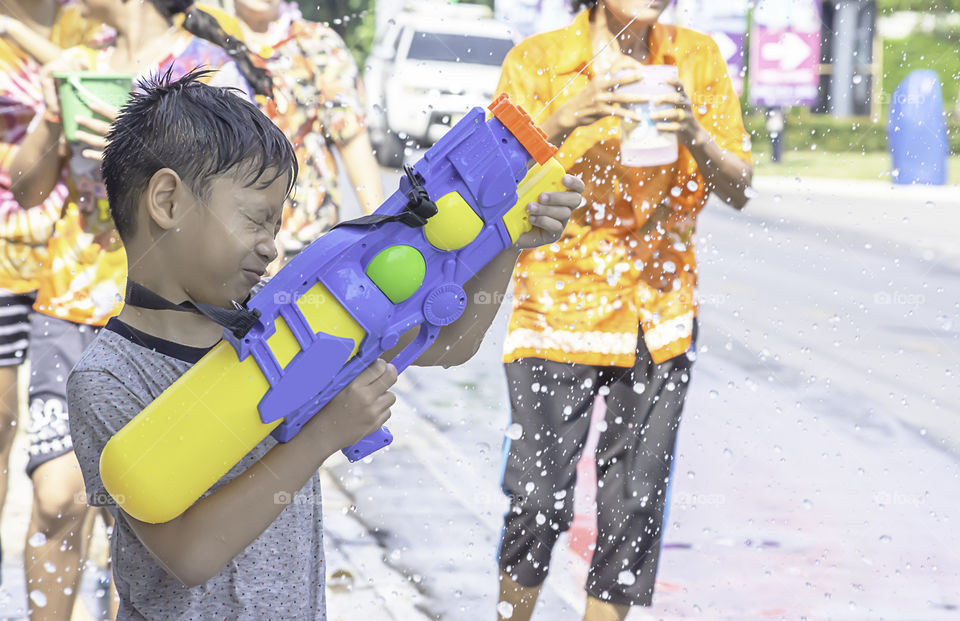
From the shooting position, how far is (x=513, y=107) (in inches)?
52.7

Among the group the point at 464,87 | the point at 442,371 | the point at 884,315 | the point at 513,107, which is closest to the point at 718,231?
the point at 884,315

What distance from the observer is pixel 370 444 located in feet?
4.63

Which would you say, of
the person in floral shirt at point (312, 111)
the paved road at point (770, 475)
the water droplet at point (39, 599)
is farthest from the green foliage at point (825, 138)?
the water droplet at point (39, 599)

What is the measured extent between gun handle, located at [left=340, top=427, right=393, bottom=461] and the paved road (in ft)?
4.67

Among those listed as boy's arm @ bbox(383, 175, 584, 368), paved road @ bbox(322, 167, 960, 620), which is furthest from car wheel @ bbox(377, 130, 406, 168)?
boy's arm @ bbox(383, 175, 584, 368)

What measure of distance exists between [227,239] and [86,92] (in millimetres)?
1362

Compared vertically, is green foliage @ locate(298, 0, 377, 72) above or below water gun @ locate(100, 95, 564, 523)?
above

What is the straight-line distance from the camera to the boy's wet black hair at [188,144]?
1.29 metres

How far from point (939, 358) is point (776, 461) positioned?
233cm

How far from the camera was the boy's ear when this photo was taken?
4.22 ft

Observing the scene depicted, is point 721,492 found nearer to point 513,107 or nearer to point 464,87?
point 464,87

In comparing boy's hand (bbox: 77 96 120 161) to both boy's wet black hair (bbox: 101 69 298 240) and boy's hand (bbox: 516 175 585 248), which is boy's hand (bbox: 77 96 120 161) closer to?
boy's wet black hair (bbox: 101 69 298 240)

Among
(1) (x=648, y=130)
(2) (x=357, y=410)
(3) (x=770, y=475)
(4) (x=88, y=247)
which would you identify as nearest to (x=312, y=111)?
(4) (x=88, y=247)

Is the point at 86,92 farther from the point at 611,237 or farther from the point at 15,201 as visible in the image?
the point at 611,237
